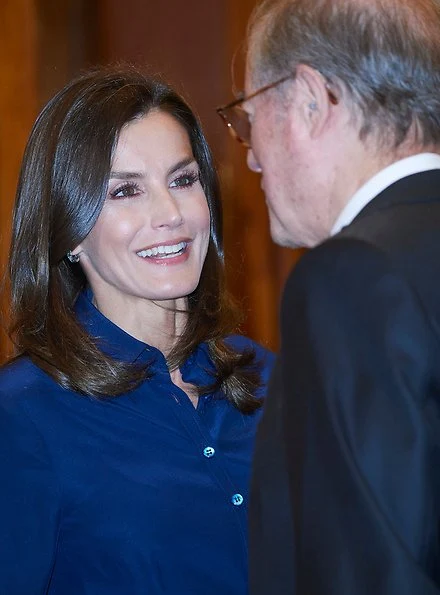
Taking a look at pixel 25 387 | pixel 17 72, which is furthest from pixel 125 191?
pixel 17 72

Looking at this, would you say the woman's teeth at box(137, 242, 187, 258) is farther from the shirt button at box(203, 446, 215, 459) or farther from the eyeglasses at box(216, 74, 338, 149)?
the eyeglasses at box(216, 74, 338, 149)

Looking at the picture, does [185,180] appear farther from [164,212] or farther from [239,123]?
[239,123]

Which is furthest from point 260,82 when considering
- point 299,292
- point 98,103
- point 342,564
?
point 98,103

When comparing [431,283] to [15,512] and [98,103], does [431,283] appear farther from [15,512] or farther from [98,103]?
[98,103]

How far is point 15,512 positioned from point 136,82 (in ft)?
3.23

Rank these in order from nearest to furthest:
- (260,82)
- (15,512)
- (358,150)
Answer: (358,150), (260,82), (15,512)

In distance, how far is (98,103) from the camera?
2143 millimetres

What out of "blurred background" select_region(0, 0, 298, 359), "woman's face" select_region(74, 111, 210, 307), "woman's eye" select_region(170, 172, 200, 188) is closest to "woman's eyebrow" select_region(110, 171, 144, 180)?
"woman's face" select_region(74, 111, 210, 307)

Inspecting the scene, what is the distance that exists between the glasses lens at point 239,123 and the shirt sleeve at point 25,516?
32.1 inches

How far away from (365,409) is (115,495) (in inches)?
38.8

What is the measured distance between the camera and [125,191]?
211 cm

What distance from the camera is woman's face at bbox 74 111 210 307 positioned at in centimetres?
209

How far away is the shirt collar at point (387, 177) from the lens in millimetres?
1209

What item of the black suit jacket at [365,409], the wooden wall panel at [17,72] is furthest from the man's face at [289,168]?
the wooden wall panel at [17,72]
